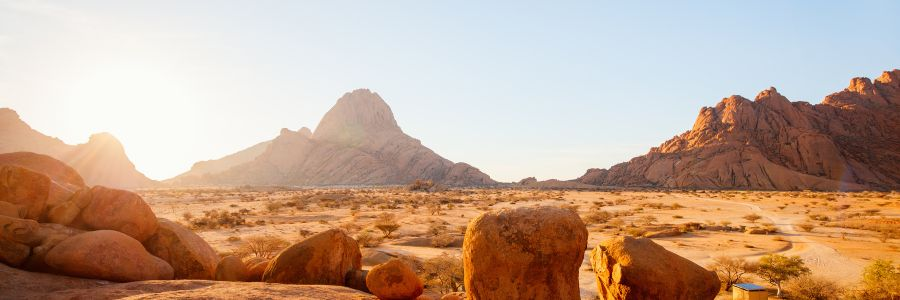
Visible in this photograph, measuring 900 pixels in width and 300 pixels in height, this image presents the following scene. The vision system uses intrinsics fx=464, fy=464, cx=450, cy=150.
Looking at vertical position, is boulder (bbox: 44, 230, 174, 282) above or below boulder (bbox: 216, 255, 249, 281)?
above

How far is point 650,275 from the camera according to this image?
702cm

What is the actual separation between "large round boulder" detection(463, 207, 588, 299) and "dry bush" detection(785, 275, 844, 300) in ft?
31.5

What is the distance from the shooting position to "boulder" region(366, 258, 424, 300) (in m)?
8.30

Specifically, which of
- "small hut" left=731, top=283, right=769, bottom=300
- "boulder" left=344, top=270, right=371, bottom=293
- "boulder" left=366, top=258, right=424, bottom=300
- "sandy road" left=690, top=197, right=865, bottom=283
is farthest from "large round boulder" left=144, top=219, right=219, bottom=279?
"sandy road" left=690, top=197, right=865, bottom=283

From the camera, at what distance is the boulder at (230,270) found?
986 cm

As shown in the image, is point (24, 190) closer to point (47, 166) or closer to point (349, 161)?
point (47, 166)

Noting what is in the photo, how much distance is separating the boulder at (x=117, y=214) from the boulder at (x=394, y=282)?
5627 millimetres

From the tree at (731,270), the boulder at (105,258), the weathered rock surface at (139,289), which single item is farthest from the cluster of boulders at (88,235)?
the tree at (731,270)

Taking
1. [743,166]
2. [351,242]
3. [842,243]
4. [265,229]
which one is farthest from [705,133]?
[351,242]

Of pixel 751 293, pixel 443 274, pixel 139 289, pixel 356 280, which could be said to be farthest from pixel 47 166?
pixel 751 293

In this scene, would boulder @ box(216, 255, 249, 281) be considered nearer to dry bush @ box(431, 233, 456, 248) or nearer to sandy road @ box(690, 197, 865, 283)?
dry bush @ box(431, 233, 456, 248)

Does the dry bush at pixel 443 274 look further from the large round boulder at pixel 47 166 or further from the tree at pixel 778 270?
the large round boulder at pixel 47 166

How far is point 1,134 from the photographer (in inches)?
3590

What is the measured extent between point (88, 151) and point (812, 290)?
115898mm
